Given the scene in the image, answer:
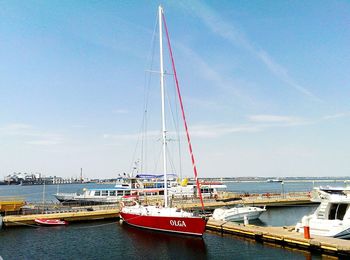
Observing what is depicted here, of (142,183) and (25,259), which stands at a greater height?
(142,183)

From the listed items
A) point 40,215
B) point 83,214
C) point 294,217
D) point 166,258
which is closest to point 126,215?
point 83,214

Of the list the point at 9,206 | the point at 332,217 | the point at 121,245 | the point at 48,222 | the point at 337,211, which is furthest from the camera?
the point at 9,206

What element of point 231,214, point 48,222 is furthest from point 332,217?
point 48,222

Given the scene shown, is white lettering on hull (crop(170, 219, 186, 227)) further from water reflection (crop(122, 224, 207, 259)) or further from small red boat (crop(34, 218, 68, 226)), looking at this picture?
small red boat (crop(34, 218, 68, 226))

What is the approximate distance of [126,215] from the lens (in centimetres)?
3875

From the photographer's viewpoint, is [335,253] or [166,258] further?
[166,258]

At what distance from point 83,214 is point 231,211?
2074 cm

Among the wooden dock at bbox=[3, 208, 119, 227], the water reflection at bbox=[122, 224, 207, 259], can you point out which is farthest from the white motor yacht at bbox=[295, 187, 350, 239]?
the wooden dock at bbox=[3, 208, 119, 227]

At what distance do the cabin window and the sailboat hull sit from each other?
12313 millimetres

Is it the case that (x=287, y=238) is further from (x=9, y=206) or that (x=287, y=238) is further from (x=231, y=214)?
(x=9, y=206)

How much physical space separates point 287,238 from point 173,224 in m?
11.5

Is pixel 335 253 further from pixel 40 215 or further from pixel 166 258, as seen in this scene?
pixel 40 215

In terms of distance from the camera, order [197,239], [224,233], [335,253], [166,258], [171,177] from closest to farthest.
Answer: [335,253] < [166,258] < [197,239] < [224,233] < [171,177]

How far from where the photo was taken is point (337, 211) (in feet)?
93.7
